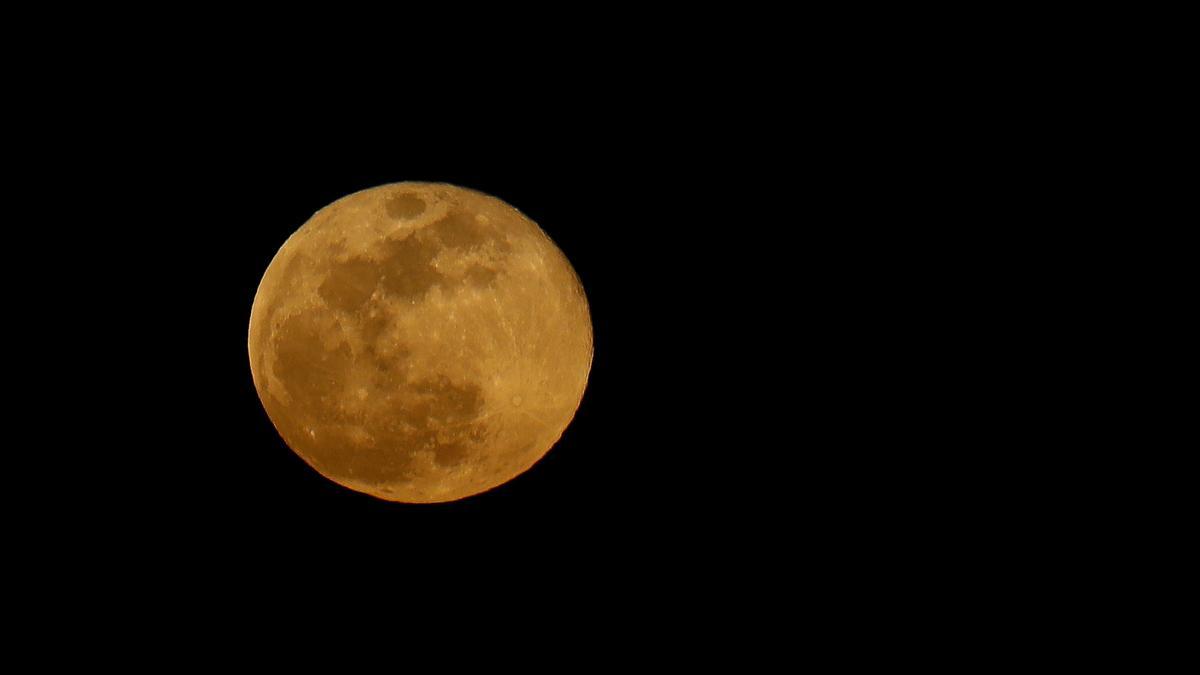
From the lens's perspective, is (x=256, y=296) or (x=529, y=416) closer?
(x=529, y=416)

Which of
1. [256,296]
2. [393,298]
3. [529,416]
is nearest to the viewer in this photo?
[393,298]

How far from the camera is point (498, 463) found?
389 cm

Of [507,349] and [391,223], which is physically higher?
Answer: [391,223]

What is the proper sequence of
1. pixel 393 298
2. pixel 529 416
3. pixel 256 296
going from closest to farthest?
pixel 393 298 < pixel 529 416 < pixel 256 296

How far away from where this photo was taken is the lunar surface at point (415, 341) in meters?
3.46

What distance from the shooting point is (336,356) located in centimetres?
347

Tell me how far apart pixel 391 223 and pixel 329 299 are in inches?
18.7

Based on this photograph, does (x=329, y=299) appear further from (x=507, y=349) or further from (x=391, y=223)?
(x=507, y=349)

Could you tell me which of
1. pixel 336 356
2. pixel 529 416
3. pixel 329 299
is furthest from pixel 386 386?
pixel 529 416

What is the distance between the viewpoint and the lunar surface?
3.46m

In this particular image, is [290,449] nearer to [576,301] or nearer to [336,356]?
[336,356]

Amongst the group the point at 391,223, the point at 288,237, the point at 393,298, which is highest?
the point at 288,237

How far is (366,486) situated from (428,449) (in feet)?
1.77

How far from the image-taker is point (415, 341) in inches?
135
